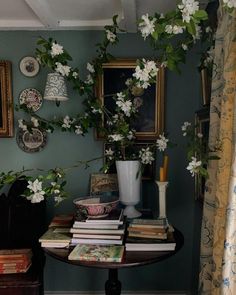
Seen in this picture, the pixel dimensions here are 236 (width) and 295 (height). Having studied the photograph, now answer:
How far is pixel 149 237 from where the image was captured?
1509 millimetres

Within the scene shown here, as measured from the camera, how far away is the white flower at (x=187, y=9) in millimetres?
1128

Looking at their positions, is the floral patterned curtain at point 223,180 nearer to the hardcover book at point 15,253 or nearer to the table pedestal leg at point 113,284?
the table pedestal leg at point 113,284

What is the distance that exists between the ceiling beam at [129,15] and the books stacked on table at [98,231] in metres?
1.21

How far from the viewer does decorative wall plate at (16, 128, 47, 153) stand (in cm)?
217

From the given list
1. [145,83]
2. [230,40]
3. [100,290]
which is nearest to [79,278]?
[100,290]

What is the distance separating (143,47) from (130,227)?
128cm

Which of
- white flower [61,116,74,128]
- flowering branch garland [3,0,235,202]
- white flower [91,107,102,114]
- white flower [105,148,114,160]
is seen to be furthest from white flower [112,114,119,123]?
white flower [61,116,74,128]

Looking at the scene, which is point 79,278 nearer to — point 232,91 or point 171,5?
point 232,91

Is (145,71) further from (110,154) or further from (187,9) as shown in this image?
(110,154)

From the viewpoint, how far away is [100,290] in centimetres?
224

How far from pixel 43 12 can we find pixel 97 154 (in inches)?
39.7

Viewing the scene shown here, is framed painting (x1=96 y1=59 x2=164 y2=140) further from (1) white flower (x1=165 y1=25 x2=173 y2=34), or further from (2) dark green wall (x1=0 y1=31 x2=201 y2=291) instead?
(1) white flower (x1=165 y1=25 x2=173 y2=34)

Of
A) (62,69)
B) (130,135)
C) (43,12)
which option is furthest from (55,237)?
(43,12)

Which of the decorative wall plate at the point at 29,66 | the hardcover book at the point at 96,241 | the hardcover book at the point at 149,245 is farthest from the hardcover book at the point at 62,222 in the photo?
the decorative wall plate at the point at 29,66
